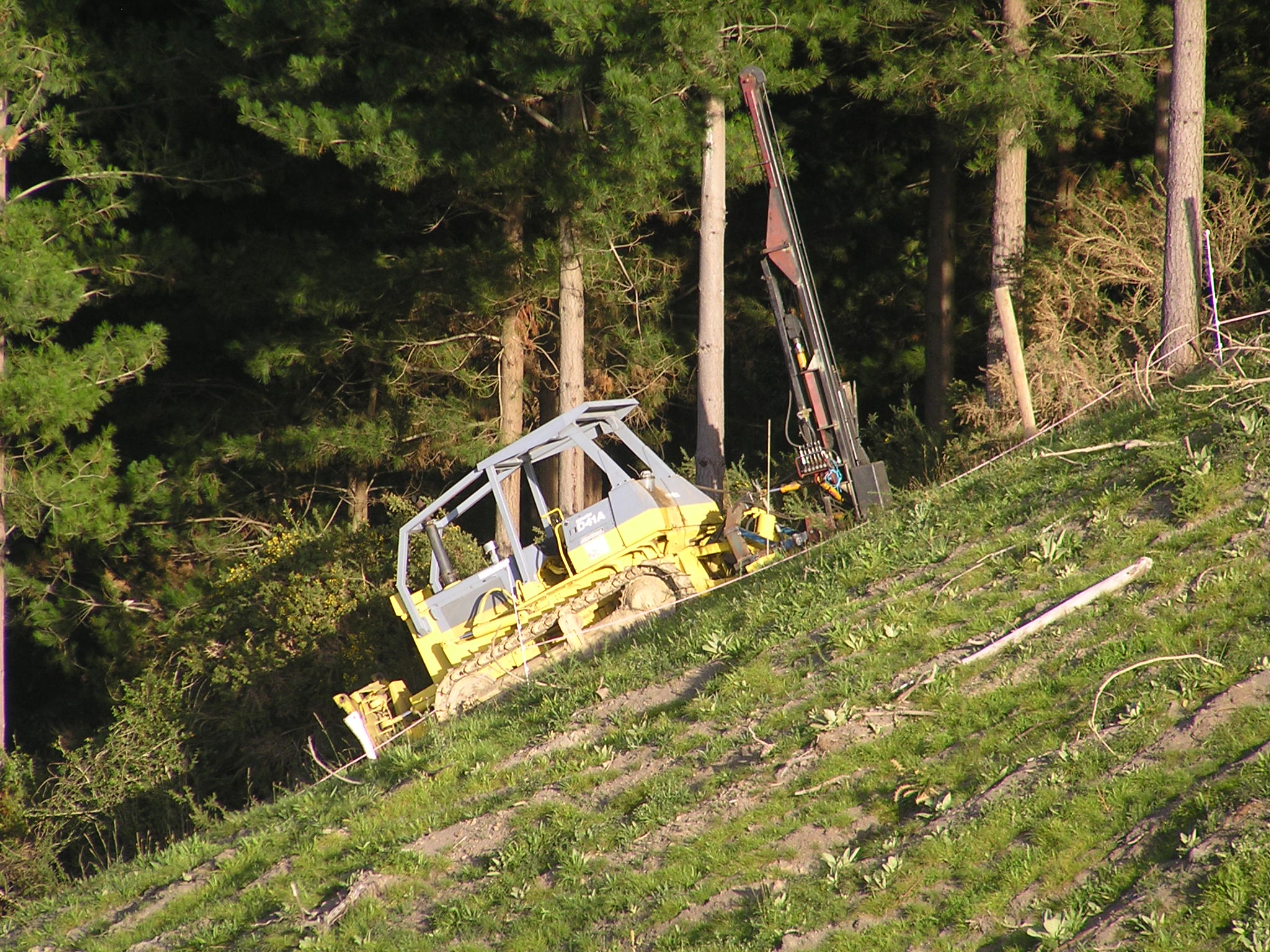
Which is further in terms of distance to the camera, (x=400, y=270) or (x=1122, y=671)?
(x=400, y=270)

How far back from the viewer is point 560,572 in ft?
36.5

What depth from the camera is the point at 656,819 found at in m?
6.64

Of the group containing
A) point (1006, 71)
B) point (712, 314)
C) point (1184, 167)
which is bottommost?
point (1184, 167)

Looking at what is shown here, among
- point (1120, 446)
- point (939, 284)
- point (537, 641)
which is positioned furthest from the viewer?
point (939, 284)

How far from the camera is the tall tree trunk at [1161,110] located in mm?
15602

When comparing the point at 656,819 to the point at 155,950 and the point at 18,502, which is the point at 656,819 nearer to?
the point at 155,950

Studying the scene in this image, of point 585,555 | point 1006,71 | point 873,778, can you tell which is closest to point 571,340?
point 585,555

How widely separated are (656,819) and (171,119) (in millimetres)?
13898

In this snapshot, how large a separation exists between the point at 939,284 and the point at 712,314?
4.99 meters

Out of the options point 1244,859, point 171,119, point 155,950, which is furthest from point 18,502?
point 1244,859

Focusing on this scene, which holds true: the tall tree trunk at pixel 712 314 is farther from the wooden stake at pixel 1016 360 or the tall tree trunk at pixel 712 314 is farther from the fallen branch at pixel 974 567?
the fallen branch at pixel 974 567

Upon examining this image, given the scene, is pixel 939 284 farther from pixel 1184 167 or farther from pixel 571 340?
pixel 1184 167

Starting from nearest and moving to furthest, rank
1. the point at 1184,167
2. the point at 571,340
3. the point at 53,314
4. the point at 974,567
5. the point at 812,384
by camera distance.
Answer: the point at 974,567, the point at 812,384, the point at 1184,167, the point at 53,314, the point at 571,340

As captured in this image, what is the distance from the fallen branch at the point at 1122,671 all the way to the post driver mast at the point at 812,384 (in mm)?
4984
